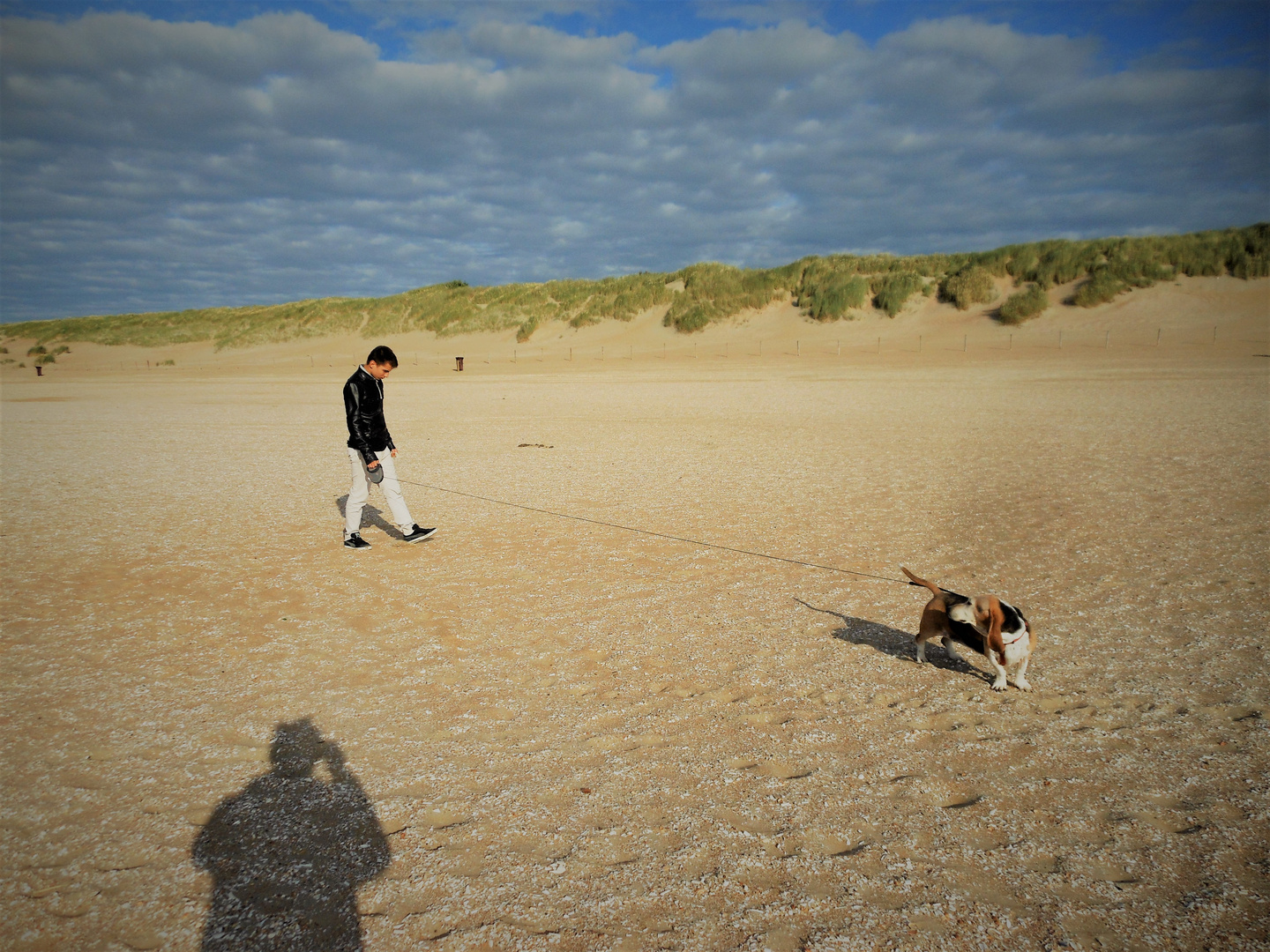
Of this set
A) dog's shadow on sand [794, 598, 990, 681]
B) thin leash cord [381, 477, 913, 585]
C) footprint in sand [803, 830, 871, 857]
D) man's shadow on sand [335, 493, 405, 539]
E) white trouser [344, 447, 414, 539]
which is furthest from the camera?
man's shadow on sand [335, 493, 405, 539]

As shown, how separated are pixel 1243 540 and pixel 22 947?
8946 mm

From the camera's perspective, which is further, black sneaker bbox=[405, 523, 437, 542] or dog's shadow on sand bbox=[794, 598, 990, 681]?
black sneaker bbox=[405, 523, 437, 542]

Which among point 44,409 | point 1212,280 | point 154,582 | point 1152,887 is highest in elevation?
point 1212,280

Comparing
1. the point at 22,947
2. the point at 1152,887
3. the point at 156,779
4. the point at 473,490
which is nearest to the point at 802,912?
the point at 1152,887

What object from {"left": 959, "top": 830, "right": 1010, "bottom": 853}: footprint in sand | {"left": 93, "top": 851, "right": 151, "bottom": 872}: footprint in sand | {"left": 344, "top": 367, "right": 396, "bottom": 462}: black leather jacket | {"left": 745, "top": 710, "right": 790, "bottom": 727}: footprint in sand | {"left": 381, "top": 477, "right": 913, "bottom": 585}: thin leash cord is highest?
{"left": 344, "top": 367, "right": 396, "bottom": 462}: black leather jacket

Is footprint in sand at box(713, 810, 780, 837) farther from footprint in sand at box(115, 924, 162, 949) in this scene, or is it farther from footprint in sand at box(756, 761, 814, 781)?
→ footprint in sand at box(115, 924, 162, 949)

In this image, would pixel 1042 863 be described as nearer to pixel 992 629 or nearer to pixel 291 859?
pixel 992 629

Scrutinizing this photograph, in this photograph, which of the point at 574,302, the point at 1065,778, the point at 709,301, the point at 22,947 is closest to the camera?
the point at 22,947

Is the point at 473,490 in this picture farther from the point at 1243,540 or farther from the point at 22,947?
the point at 1243,540

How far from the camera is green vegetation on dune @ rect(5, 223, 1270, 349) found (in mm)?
35375

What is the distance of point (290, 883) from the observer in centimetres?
267

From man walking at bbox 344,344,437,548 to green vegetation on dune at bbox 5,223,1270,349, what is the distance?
3698cm

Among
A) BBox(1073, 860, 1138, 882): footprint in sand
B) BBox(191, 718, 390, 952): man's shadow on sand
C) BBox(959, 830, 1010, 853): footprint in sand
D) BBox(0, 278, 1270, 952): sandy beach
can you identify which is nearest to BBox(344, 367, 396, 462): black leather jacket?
BBox(0, 278, 1270, 952): sandy beach

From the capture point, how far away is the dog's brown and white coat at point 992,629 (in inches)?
152
